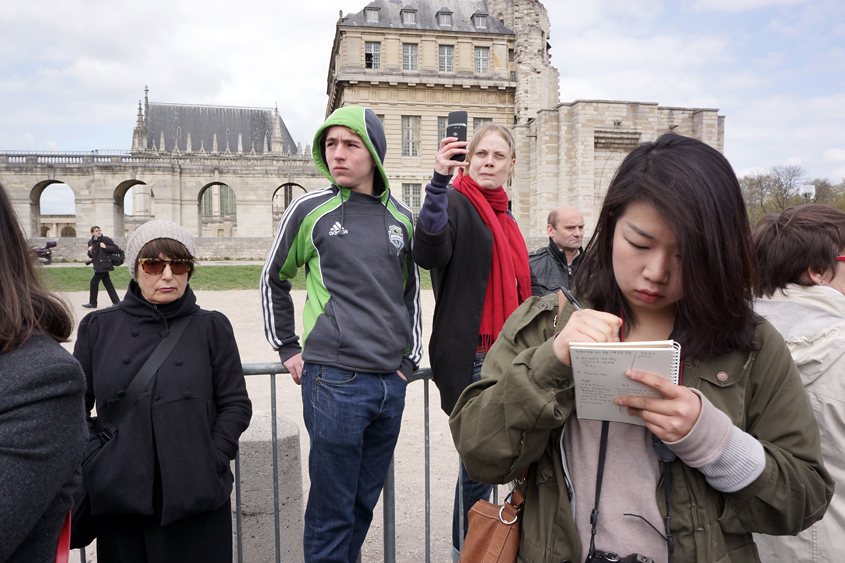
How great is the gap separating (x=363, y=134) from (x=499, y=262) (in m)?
1.03

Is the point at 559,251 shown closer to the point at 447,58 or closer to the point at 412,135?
the point at 412,135

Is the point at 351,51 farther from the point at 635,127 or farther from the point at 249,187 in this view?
the point at 635,127

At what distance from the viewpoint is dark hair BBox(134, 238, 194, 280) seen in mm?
2318

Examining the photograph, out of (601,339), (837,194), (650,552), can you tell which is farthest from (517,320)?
(837,194)

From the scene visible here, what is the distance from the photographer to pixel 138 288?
91.3 inches

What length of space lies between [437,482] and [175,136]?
202 ft

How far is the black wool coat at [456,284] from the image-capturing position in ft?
8.87

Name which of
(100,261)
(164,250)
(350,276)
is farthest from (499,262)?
(100,261)

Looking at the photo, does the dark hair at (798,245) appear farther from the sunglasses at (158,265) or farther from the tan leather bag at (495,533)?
the sunglasses at (158,265)

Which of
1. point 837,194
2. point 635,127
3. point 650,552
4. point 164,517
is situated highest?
point 635,127

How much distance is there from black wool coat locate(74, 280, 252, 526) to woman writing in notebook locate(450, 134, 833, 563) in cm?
124

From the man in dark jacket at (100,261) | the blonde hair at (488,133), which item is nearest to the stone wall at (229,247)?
the man in dark jacket at (100,261)

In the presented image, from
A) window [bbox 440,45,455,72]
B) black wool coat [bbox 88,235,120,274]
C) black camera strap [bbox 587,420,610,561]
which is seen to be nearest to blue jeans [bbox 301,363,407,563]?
black camera strap [bbox 587,420,610,561]

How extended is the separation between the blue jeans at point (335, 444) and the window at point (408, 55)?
40650mm
